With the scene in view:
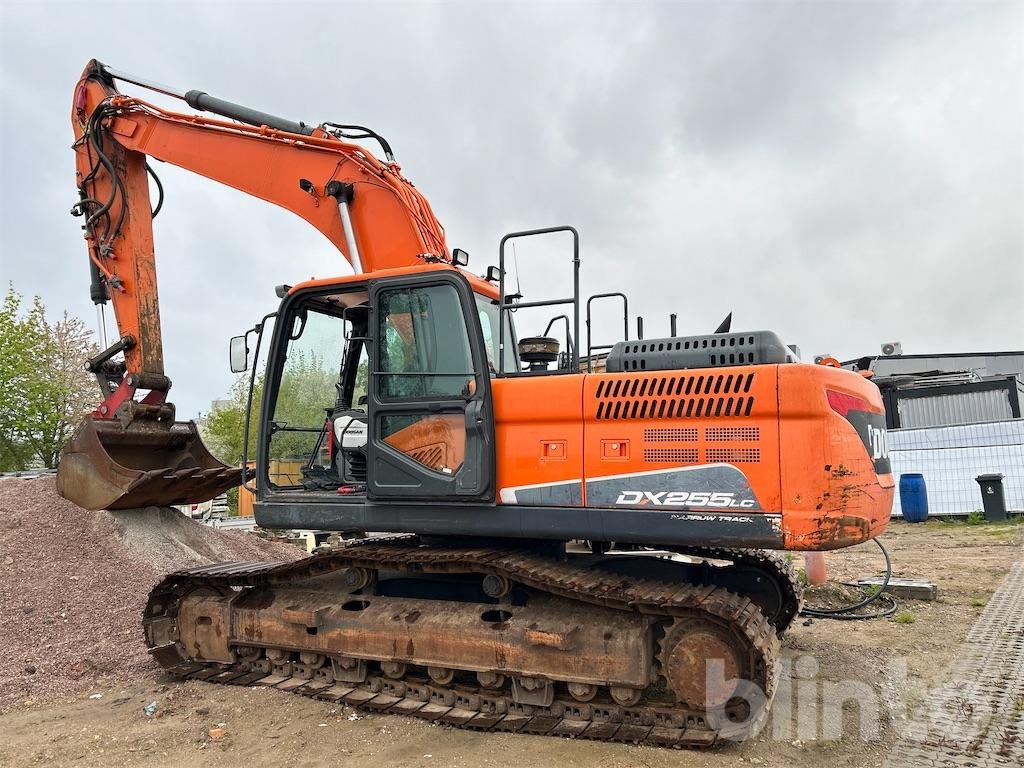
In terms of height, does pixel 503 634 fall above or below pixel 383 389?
below

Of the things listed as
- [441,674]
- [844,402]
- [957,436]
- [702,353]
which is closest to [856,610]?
[844,402]

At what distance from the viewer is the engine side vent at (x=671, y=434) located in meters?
4.32

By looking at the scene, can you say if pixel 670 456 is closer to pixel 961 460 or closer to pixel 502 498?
pixel 502 498

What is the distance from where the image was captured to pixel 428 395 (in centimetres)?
490

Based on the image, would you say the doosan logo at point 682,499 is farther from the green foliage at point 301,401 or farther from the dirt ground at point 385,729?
the green foliage at point 301,401

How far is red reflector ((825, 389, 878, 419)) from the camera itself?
4.19 m

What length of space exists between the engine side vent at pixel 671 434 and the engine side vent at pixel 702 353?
0.45 metres

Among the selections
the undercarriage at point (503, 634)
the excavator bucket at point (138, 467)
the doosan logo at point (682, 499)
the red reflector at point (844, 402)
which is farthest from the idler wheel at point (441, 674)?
the excavator bucket at point (138, 467)

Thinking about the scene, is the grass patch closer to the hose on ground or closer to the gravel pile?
the hose on ground

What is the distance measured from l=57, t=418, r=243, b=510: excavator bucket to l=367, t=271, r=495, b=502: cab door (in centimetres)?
323

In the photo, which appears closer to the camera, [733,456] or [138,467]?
[733,456]

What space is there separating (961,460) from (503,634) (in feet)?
53.8

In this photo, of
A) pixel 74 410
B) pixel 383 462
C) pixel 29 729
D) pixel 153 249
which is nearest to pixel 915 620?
pixel 383 462

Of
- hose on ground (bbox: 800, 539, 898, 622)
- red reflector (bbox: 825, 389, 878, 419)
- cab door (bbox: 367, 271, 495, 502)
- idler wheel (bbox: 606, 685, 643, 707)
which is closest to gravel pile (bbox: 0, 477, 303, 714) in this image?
cab door (bbox: 367, 271, 495, 502)
